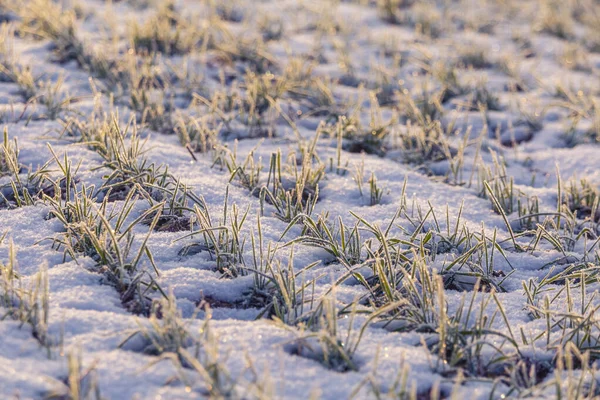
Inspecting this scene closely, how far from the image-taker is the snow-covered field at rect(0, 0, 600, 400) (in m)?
1.41

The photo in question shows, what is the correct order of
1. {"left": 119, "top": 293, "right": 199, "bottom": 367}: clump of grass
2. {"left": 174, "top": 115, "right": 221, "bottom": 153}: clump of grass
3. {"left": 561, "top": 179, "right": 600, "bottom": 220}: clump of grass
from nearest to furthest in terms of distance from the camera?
{"left": 119, "top": 293, "right": 199, "bottom": 367}: clump of grass, {"left": 561, "top": 179, "right": 600, "bottom": 220}: clump of grass, {"left": 174, "top": 115, "right": 221, "bottom": 153}: clump of grass

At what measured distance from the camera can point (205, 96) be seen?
323 centimetres

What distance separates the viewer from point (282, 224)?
6.82 feet

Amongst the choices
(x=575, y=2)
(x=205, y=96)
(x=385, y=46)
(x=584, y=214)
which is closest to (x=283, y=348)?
(x=584, y=214)

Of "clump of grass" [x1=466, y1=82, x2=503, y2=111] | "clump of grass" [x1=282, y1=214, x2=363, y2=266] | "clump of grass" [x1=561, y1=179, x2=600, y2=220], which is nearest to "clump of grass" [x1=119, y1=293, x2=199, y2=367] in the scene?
"clump of grass" [x1=282, y1=214, x2=363, y2=266]

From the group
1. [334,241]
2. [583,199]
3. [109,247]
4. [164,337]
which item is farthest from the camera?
[583,199]

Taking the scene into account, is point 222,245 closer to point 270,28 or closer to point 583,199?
point 583,199

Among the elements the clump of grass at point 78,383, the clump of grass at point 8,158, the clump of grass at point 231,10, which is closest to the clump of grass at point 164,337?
the clump of grass at point 78,383

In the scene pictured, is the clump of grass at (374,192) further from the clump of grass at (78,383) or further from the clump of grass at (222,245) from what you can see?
the clump of grass at (78,383)

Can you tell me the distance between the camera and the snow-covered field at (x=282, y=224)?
1.41 meters

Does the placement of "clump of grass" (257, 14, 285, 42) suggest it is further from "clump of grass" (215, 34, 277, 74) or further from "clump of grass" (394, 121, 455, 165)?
"clump of grass" (394, 121, 455, 165)

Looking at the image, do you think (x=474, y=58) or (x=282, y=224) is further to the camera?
(x=474, y=58)

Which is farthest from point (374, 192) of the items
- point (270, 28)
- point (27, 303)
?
point (270, 28)

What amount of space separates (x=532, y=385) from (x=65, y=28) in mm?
3262
